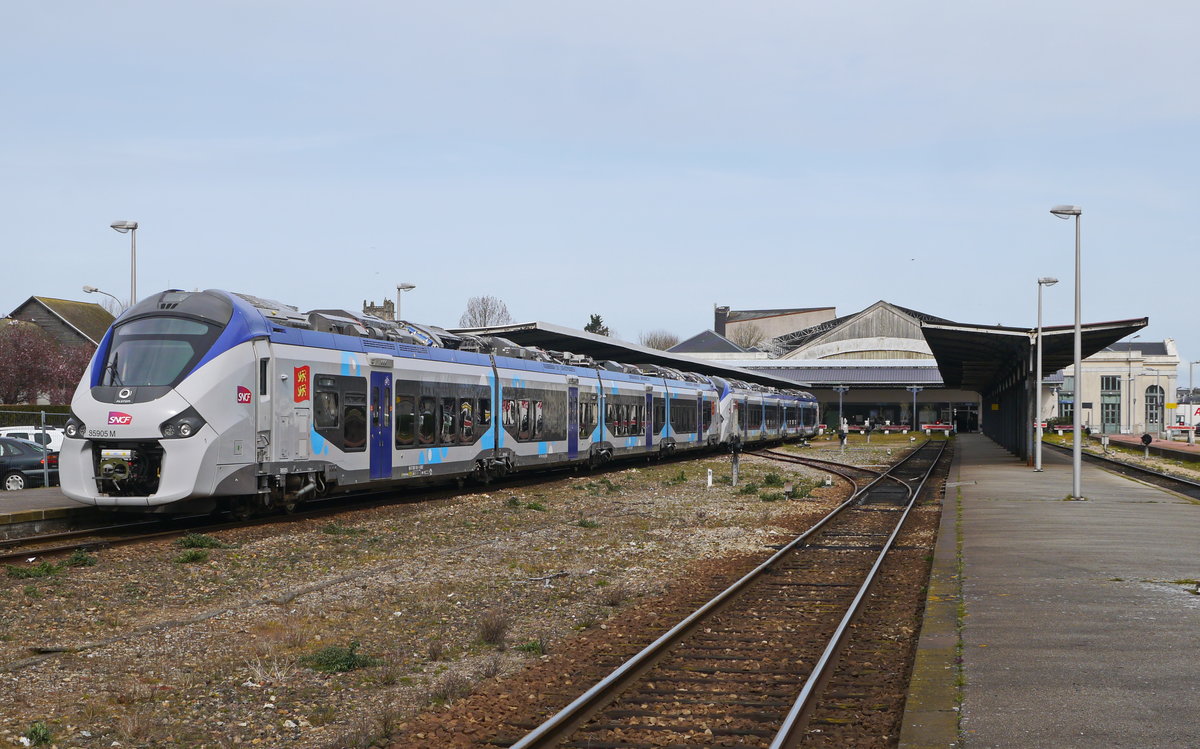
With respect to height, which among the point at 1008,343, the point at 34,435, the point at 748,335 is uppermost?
the point at 748,335

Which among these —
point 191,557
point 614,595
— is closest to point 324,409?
point 191,557

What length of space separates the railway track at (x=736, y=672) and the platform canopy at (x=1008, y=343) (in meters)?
24.7

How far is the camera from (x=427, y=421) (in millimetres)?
22109

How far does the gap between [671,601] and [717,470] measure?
2596 cm

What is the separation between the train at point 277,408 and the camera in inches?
613

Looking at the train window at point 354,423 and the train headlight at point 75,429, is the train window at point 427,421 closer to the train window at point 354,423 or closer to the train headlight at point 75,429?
the train window at point 354,423

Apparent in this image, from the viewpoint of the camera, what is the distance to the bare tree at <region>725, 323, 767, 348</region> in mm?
157625

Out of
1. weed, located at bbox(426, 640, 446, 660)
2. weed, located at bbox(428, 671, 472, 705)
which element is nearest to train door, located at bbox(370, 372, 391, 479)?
weed, located at bbox(426, 640, 446, 660)

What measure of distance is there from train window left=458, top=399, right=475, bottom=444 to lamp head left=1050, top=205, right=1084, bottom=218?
13.5m

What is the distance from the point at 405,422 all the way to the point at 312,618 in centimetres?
1055

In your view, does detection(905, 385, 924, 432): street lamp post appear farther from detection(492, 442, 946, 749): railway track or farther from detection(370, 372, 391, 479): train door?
detection(492, 442, 946, 749): railway track

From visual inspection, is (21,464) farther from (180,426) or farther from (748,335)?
(748,335)

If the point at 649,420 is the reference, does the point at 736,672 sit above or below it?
below

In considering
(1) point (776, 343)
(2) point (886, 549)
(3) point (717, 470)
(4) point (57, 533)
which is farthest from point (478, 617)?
(1) point (776, 343)
